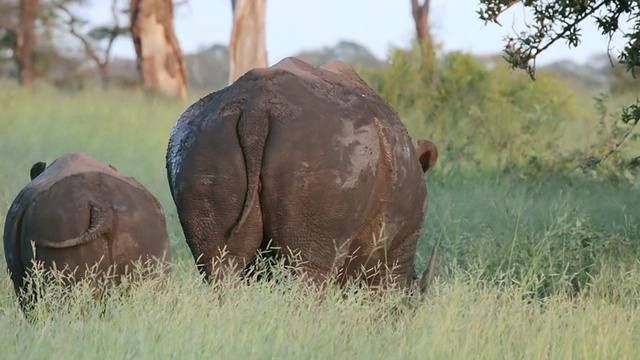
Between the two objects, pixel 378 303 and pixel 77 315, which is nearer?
pixel 77 315

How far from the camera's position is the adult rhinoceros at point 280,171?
459cm

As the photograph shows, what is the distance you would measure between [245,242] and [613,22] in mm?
3824

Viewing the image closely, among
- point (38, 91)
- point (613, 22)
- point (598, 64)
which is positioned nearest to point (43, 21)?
point (38, 91)

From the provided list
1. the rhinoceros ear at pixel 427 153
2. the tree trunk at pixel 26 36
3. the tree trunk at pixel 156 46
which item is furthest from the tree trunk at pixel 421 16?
the rhinoceros ear at pixel 427 153

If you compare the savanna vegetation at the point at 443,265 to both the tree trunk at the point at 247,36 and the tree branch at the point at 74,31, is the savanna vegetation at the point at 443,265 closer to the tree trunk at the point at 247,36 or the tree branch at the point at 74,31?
the tree trunk at the point at 247,36

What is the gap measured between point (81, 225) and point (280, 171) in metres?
1.00

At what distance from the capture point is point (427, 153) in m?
5.48

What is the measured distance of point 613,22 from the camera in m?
7.29

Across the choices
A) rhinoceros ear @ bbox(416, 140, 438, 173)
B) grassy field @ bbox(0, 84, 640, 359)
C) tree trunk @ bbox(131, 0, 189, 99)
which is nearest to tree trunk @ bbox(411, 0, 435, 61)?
tree trunk @ bbox(131, 0, 189, 99)

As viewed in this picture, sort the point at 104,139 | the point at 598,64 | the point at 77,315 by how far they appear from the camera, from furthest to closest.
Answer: the point at 598,64 < the point at 104,139 < the point at 77,315

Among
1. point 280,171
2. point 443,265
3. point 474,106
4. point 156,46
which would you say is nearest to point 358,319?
point 280,171

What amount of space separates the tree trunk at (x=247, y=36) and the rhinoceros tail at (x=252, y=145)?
1087 cm

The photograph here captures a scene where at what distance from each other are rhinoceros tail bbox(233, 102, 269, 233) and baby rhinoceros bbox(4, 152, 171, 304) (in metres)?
0.66

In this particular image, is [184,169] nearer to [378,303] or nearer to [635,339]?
[378,303]
